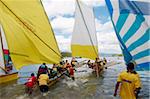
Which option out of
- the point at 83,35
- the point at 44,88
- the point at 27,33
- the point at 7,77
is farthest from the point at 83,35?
the point at 27,33

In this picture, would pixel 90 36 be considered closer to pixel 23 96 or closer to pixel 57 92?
pixel 57 92

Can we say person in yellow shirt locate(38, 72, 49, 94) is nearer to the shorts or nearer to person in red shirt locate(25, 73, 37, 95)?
the shorts

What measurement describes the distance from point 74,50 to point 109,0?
1798 centimetres

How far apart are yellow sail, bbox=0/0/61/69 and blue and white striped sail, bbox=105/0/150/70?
432 cm

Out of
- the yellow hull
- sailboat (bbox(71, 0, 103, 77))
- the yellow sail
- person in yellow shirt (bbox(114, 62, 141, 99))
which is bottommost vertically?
person in yellow shirt (bbox(114, 62, 141, 99))

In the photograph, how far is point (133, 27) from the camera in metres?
8.46

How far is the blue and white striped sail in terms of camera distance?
7879mm

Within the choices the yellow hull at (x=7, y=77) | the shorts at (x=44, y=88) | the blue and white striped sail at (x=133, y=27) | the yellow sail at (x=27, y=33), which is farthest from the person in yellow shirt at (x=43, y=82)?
the blue and white striped sail at (x=133, y=27)

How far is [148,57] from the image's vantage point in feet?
26.9

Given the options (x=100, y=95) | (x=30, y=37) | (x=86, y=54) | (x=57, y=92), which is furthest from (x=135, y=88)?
(x=86, y=54)

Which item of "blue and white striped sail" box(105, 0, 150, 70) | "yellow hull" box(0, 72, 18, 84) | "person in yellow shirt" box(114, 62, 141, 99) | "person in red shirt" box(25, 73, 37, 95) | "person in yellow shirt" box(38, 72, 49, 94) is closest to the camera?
"blue and white striped sail" box(105, 0, 150, 70)

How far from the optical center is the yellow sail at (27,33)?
1140cm

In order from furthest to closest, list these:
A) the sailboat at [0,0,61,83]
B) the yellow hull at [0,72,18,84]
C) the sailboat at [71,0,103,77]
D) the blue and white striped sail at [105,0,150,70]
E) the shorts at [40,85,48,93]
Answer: the sailboat at [71,0,103,77] < the yellow hull at [0,72,18,84] < the shorts at [40,85,48,93] < the sailboat at [0,0,61,83] < the blue and white striped sail at [105,0,150,70]

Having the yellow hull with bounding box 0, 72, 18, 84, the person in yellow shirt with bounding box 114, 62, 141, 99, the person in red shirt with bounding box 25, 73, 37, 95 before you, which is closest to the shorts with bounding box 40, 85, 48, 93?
the person in red shirt with bounding box 25, 73, 37, 95
